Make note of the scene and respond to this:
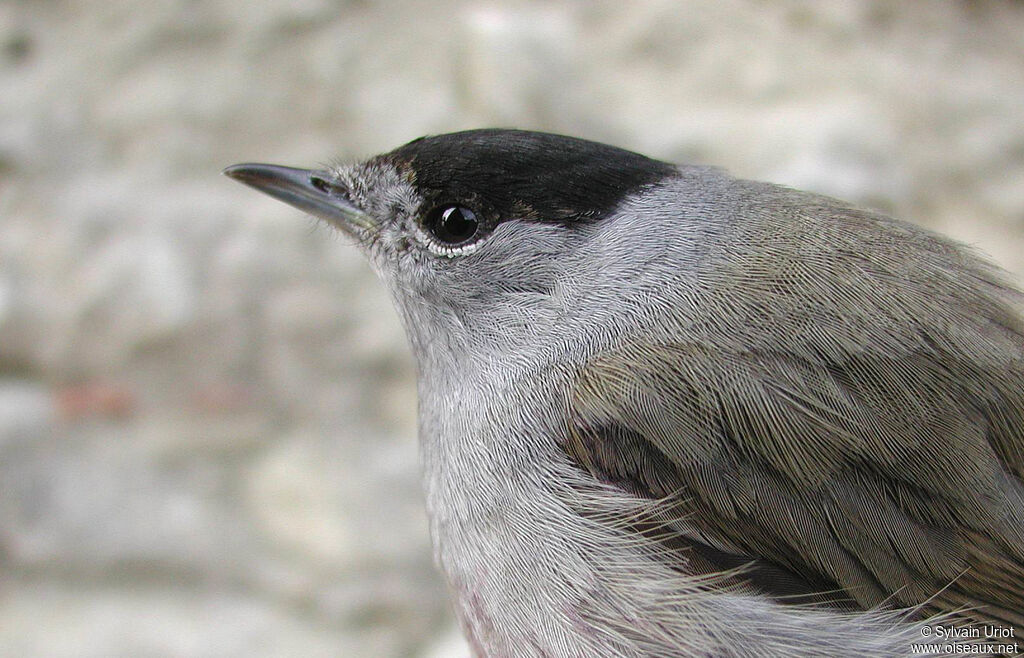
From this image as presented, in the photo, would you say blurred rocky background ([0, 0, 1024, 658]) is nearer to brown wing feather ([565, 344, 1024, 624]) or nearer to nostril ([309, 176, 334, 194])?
nostril ([309, 176, 334, 194])

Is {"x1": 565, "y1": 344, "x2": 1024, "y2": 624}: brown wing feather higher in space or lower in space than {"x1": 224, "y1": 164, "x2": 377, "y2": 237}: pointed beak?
lower

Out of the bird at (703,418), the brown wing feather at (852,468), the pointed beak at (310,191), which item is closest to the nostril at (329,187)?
the pointed beak at (310,191)

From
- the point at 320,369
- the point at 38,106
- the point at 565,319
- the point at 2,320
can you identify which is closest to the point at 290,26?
the point at 38,106

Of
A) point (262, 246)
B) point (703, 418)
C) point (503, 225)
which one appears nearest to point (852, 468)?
point (703, 418)

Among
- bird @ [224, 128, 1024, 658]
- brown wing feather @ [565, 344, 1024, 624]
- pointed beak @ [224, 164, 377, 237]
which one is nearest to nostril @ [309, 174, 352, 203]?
pointed beak @ [224, 164, 377, 237]

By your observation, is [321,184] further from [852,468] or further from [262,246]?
[262,246]

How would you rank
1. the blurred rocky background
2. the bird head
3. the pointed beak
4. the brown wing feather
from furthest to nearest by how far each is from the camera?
the blurred rocky background
the pointed beak
the bird head
the brown wing feather

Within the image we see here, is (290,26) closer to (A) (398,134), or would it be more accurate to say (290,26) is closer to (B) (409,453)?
(A) (398,134)
